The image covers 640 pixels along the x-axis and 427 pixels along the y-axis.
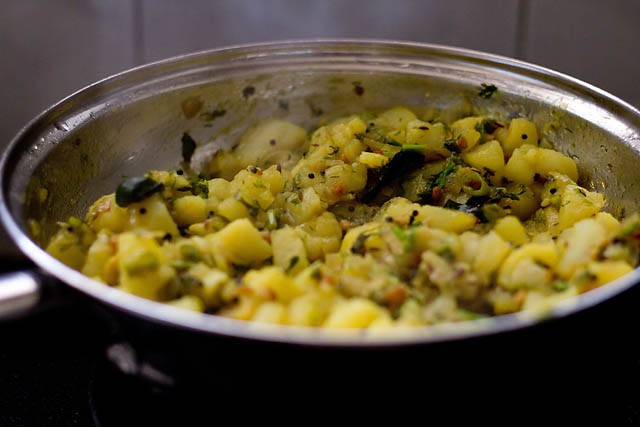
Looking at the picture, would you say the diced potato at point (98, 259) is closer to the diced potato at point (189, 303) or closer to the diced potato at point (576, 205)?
the diced potato at point (189, 303)

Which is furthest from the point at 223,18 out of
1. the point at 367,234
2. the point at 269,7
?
the point at 367,234

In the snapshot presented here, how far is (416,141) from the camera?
1.29 metres

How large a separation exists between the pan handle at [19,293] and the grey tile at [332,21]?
1.27m

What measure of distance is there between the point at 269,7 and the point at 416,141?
2.54 feet

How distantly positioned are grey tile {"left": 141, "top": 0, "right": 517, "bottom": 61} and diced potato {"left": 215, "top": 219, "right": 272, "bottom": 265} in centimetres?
100

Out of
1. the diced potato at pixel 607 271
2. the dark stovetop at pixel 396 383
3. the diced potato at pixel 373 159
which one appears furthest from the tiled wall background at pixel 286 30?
the diced potato at pixel 607 271

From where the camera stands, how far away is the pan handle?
0.76 m

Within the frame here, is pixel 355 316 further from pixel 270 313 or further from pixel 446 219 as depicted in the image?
pixel 446 219

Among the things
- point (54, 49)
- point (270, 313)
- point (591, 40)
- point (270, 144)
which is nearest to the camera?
point (270, 313)

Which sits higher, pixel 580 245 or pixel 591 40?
pixel 591 40

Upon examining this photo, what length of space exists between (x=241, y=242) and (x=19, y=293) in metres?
0.33

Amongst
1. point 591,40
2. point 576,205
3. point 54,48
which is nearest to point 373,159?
point 576,205

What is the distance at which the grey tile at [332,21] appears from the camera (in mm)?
1870

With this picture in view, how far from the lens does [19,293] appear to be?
0.77 meters
